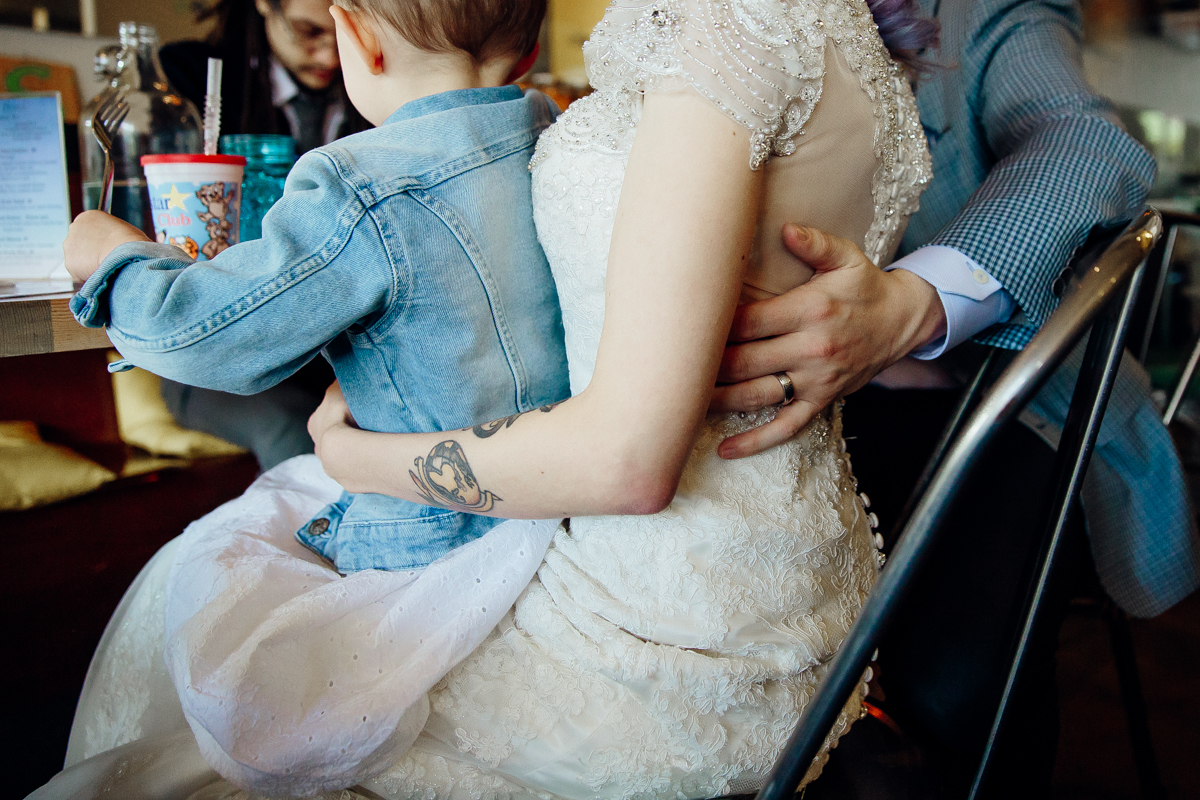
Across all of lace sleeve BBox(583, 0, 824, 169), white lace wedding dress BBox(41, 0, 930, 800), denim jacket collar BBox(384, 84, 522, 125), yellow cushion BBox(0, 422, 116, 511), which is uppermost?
lace sleeve BBox(583, 0, 824, 169)

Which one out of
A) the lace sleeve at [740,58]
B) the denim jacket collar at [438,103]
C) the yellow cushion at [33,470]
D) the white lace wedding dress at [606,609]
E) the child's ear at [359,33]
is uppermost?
the lace sleeve at [740,58]

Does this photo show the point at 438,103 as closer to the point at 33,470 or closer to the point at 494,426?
the point at 494,426

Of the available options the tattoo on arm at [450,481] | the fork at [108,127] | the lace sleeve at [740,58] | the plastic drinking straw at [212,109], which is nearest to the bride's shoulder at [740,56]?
the lace sleeve at [740,58]

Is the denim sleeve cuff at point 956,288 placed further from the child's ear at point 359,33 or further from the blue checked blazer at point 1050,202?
the child's ear at point 359,33

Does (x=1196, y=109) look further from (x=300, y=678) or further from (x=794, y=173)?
(x=300, y=678)

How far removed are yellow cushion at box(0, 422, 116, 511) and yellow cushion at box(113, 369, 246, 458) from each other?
0.09 metres

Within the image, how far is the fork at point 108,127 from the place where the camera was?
1.03m

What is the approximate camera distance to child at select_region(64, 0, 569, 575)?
63cm

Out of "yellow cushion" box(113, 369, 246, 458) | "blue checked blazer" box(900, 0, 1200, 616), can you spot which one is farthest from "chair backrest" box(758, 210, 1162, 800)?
"yellow cushion" box(113, 369, 246, 458)

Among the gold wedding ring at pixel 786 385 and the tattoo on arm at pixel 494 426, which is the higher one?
the gold wedding ring at pixel 786 385

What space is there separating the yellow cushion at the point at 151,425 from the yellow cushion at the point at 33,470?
9cm

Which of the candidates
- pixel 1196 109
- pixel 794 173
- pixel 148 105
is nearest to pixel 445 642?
pixel 794 173

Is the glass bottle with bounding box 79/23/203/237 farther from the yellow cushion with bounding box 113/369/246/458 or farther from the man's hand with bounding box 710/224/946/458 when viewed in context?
the man's hand with bounding box 710/224/946/458

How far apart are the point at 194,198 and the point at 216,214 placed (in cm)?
3
